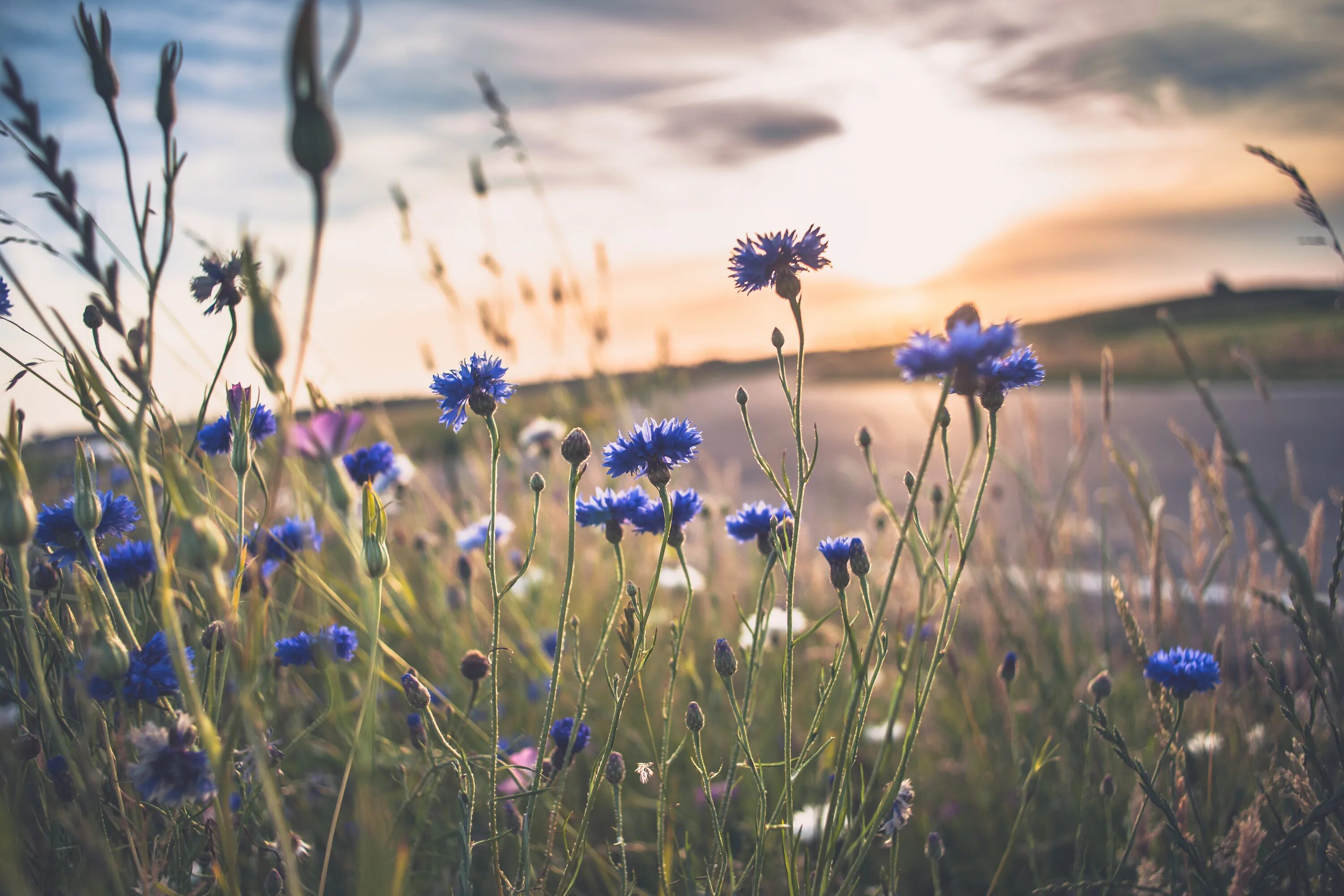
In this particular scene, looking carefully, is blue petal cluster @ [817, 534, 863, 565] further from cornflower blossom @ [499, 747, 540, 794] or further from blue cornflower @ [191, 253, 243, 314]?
blue cornflower @ [191, 253, 243, 314]

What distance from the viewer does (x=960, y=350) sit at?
82 centimetres

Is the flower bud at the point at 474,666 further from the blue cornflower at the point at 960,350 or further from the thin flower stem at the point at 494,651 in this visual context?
the blue cornflower at the point at 960,350

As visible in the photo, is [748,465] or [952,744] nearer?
[952,744]

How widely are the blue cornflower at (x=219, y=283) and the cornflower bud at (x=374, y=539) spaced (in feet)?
1.32

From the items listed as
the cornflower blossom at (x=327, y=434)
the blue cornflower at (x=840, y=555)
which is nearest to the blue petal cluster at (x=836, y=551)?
the blue cornflower at (x=840, y=555)

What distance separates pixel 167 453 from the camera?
59cm

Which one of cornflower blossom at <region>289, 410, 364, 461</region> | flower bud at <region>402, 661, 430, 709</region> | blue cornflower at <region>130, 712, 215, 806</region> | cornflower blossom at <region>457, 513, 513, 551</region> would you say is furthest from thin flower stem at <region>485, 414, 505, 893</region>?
cornflower blossom at <region>457, 513, 513, 551</region>

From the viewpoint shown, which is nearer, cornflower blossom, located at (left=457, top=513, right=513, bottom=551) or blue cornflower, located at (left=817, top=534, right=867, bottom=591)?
blue cornflower, located at (left=817, top=534, right=867, bottom=591)

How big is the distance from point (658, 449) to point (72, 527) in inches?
37.0

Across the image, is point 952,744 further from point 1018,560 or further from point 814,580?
point 1018,560

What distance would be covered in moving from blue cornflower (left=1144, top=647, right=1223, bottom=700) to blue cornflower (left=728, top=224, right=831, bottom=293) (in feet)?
2.74

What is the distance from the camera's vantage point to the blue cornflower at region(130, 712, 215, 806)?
848 mm

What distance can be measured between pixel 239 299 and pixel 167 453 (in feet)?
1.90

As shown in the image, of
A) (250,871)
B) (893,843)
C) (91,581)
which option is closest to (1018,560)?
(893,843)
